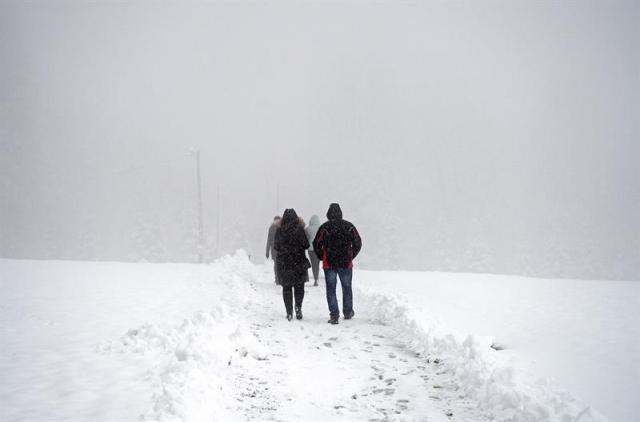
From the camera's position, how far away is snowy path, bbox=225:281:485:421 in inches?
189

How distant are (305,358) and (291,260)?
9.56 feet

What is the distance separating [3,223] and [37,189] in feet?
73.2

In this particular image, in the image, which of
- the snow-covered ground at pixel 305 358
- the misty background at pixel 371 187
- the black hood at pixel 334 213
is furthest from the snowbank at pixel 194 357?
the misty background at pixel 371 187

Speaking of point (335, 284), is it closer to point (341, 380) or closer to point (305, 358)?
point (305, 358)

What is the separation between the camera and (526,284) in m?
14.6

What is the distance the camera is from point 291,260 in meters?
9.20

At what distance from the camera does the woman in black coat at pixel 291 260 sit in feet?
29.8

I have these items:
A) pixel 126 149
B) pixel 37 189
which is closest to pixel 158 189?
pixel 37 189

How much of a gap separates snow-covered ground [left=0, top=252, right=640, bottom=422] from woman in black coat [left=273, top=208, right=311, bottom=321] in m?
0.69

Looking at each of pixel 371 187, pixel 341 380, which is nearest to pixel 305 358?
pixel 341 380

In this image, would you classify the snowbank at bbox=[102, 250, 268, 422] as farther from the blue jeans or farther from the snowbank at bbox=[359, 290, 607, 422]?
the snowbank at bbox=[359, 290, 607, 422]

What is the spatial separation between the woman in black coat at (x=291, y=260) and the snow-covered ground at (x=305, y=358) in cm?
69

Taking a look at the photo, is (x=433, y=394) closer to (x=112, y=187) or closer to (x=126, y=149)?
(x=112, y=187)

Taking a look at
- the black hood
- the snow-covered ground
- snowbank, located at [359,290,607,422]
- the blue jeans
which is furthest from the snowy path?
the black hood
